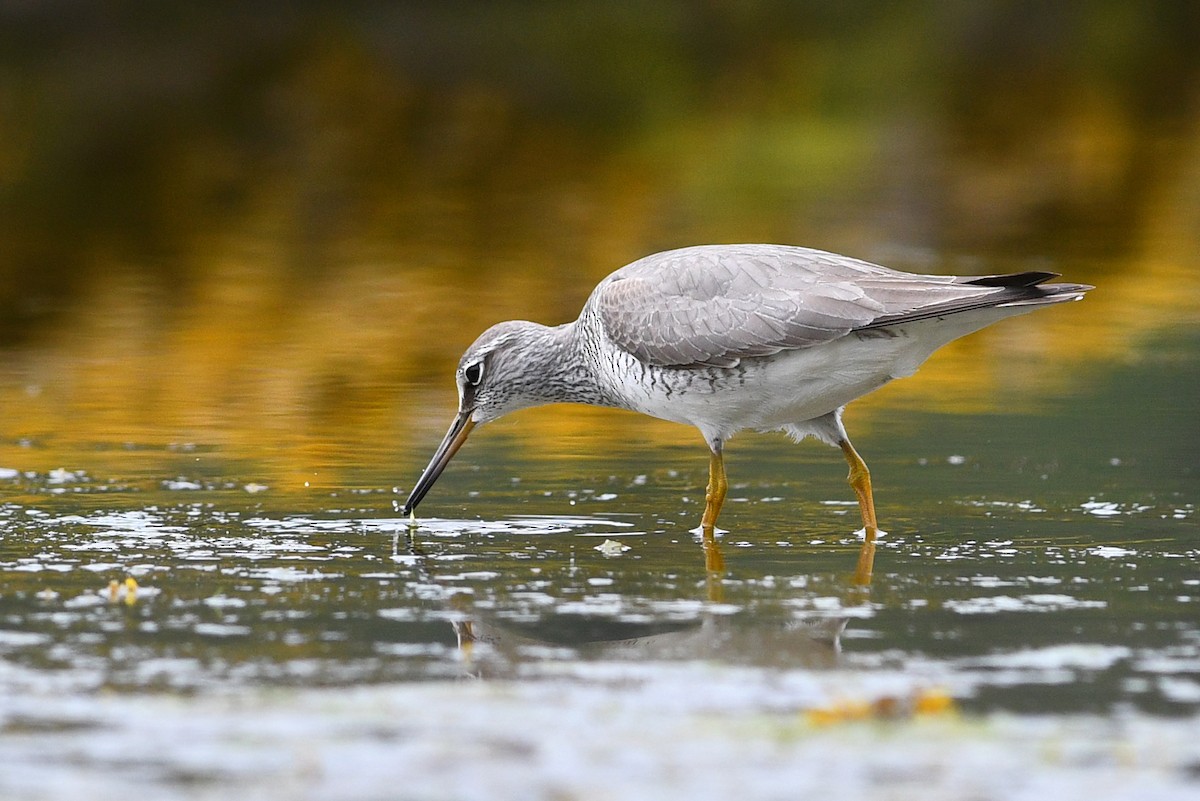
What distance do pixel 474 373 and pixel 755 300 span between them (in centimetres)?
193

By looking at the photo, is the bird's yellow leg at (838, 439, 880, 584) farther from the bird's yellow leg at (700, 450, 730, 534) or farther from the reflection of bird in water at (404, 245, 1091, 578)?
the bird's yellow leg at (700, 450, 730, 534)

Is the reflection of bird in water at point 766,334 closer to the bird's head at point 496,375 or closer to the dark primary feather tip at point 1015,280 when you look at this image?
the dark primary feather tip at point 1015,280

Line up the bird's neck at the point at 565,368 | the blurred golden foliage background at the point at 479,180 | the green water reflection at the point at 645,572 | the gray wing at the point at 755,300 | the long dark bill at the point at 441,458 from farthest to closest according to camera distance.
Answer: the blurred golden foliage background at the point at 479,180 < the bird's neck at the point at 565,368 < the long dark bill at the point at 441,458 < the gray wing at the point at 755,300 < the green water reflection at the point at 645,572

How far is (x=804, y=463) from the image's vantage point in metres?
11.0

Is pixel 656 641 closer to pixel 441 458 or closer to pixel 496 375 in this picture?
pixel 441 458

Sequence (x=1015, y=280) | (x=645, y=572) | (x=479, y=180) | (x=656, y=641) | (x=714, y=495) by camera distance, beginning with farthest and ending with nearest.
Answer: (x=479, y=180)
(x=714, y=495)
(x=1015, y=280)
(x=645, y=572)
(x=656, y=641)

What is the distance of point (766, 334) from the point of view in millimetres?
9016

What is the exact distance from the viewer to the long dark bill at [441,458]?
9.53 meters

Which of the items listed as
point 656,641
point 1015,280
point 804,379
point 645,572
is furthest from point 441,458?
point 656,641

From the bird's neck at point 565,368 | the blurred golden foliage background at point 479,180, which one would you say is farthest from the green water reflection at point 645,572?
the blurred golden foliage background at point 479,180

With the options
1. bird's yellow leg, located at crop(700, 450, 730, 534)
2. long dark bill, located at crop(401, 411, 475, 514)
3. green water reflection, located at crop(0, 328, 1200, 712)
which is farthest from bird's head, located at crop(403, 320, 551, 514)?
bird's yellow leg, located at crop(700, 450, 730, 534)

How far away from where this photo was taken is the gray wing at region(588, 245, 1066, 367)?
8.66 meters

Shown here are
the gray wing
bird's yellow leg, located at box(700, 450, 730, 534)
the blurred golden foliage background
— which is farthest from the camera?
the blurred golden foliage background

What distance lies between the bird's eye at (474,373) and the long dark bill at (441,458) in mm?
184
